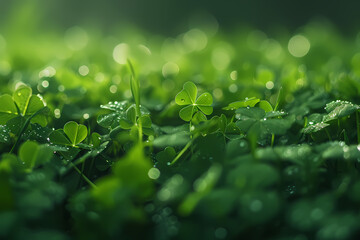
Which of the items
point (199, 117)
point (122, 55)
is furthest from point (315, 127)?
point (122, 55)

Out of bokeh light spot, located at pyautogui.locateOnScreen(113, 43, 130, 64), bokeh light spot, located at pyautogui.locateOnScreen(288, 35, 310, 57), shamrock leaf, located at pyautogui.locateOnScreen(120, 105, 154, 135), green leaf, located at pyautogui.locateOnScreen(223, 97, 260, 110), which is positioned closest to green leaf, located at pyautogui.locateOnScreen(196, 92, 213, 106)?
green leaf, located at pyautogui.locateOnScreen(223, 97, 260, 110)

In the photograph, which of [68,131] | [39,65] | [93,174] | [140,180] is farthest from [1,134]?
[39,65]

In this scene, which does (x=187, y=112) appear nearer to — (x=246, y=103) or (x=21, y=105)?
(x=246, y=103)

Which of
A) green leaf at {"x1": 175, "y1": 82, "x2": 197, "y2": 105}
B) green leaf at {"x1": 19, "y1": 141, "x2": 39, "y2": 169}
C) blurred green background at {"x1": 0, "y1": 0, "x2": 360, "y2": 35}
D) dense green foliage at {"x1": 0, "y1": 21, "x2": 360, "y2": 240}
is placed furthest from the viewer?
blurred green background at {"x1": 0, "y1": 0, "x2": 360, "y2": 35}

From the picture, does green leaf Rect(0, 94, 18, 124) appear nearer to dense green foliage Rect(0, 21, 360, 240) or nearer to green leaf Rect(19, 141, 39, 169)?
dense green foliage Rect(0, 21, 360, 240)

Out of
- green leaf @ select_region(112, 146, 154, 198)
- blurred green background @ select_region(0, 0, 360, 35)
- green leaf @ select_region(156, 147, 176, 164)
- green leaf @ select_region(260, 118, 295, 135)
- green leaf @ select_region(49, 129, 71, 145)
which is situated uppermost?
blurred green background @ select_region(0, 0, 360, 35)

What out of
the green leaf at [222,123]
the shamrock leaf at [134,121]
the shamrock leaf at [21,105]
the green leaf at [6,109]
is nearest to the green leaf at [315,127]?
the green leaf at [222,123]

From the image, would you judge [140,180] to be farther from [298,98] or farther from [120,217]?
[298,98]

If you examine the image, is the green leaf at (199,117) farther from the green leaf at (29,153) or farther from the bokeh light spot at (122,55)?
the bokeh light spot at (122,55)
